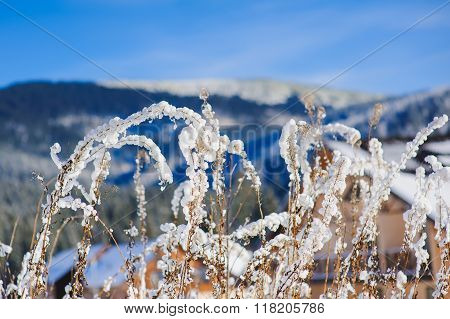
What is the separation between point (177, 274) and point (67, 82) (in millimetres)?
161072

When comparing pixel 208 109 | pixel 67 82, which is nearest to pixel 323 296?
pixel 208 109

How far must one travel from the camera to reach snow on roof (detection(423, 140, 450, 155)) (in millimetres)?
11070

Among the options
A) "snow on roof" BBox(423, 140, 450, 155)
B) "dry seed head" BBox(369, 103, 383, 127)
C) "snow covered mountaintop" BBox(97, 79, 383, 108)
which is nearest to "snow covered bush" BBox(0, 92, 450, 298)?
"dry seed head" BBox(369, 103, 383, 127)

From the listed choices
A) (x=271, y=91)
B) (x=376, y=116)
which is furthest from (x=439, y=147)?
(x=271, y=91)

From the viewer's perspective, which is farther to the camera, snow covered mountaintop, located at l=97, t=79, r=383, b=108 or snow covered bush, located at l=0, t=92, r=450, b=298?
snow covered mountaintop, located at l=97, t=79, r=383, b=108

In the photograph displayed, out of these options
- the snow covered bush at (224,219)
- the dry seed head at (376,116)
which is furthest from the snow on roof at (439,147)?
the snow covered bush at (224,219)

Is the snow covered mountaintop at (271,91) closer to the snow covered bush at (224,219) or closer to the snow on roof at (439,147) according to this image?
the snow on roof at (439,147)

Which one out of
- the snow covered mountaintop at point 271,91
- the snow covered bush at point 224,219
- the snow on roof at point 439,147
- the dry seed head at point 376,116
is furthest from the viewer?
the snow covered mountaintop at point 271,91

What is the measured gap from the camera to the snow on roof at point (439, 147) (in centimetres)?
1107

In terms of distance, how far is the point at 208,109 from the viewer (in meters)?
1.93

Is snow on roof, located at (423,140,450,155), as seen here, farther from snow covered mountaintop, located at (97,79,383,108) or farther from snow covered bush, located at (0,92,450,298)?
snow covered mountaintop, located at (97,79,383,108)
